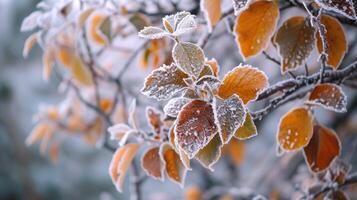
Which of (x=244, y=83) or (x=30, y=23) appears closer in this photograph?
(x=244, y=83)

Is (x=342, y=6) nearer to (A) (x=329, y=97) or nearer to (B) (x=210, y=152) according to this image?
(A) (x=329, y=97)

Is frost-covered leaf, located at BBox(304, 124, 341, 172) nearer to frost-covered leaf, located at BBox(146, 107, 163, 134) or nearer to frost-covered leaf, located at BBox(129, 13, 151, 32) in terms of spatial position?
frost-covered leaf, located at BBox(146, 107, 163, 134)

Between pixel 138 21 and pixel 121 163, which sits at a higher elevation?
pixel 138 21

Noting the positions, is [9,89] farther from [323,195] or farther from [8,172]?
[323,195]

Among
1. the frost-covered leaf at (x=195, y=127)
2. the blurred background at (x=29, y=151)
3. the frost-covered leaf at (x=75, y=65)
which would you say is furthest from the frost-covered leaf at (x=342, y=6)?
the blurred background at (x=29, y=151)

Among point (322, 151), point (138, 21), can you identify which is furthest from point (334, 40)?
point (138, 21)

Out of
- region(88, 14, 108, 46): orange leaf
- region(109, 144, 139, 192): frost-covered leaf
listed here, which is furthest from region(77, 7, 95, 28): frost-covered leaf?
region(109, 144, 139, 192): frost-covered leaf

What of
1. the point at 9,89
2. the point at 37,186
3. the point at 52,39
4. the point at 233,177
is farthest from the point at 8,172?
the point at 52,39

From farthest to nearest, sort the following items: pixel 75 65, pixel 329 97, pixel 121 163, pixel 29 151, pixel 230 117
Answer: pixel 29 151
pixel 75 65
pixel 121 163
pixel 329 97
pixel 230 117
